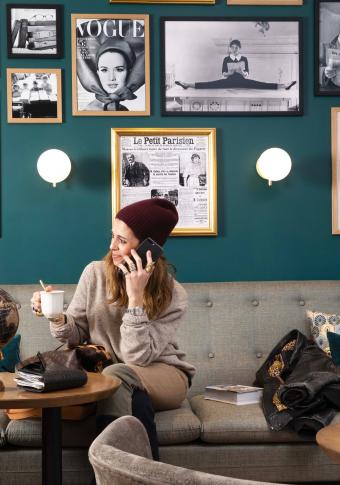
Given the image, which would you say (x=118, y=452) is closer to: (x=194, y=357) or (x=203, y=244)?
(x=194, y=357)

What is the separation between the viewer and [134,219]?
317 cm

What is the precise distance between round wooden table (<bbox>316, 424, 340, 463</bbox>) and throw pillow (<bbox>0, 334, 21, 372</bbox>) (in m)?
1.49

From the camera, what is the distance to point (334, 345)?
3.44 meters

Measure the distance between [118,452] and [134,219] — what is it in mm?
2194

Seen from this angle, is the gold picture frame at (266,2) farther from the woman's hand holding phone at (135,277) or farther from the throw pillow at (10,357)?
the throw pillow at (10,357)

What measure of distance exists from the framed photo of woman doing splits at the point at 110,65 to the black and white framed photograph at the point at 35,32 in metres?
0.10

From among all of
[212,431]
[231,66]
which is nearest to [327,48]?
[231,66]

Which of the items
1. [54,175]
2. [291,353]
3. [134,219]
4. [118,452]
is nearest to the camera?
[118,452]

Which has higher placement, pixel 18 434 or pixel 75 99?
pixel 75 99

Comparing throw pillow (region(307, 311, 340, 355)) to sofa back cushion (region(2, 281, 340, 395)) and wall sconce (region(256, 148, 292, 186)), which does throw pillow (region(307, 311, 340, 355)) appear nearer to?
sofa back cushion (region(2, 281, 340, 395))

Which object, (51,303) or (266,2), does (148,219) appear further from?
(266,2)

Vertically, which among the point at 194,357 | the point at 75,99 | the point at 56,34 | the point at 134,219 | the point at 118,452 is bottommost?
the point at 194,357

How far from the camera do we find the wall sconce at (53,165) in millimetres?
3982

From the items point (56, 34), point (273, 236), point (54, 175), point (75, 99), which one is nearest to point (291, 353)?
point (273, 236)
